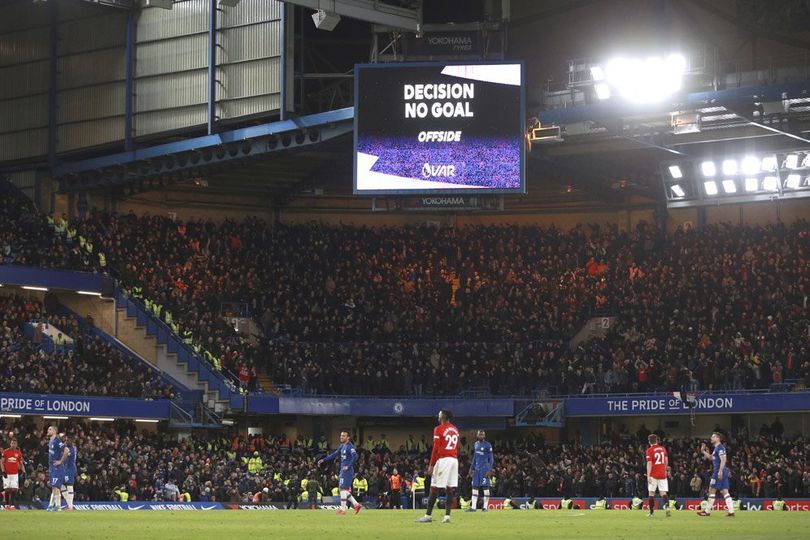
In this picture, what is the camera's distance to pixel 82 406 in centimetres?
4966

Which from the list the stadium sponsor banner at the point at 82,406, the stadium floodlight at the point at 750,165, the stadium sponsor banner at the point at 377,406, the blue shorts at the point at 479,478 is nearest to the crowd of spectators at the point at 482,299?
the stadium sponsor banner at the point at 377,406

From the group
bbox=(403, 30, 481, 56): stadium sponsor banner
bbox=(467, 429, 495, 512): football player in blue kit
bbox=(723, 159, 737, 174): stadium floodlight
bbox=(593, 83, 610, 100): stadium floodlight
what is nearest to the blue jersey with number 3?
bbox=(467, 429, 495, 512): football player in blue kit

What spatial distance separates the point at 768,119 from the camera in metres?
47.7

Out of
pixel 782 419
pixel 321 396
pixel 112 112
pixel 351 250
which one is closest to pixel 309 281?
pixel 351 250

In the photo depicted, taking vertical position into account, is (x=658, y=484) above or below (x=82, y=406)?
below

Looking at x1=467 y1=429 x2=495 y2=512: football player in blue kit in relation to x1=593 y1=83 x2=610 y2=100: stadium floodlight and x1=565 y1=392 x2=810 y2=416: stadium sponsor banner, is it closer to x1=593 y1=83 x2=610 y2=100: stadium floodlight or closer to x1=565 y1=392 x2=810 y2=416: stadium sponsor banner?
x1=565 y1=392 x2=810 y2=416: stadium sponsor banner

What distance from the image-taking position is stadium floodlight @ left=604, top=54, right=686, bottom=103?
46.2 metres

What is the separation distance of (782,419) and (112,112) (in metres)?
32.2

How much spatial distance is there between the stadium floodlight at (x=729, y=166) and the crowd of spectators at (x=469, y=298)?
536cm

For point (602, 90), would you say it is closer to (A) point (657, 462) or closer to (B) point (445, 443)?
(A) point (657, 462)

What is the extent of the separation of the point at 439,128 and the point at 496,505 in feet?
46.8

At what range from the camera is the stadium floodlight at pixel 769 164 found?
50500mm

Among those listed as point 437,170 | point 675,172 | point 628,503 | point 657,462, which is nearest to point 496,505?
point 628,503

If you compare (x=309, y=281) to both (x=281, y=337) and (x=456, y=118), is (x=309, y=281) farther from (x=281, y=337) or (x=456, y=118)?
(x=456, y=118)
